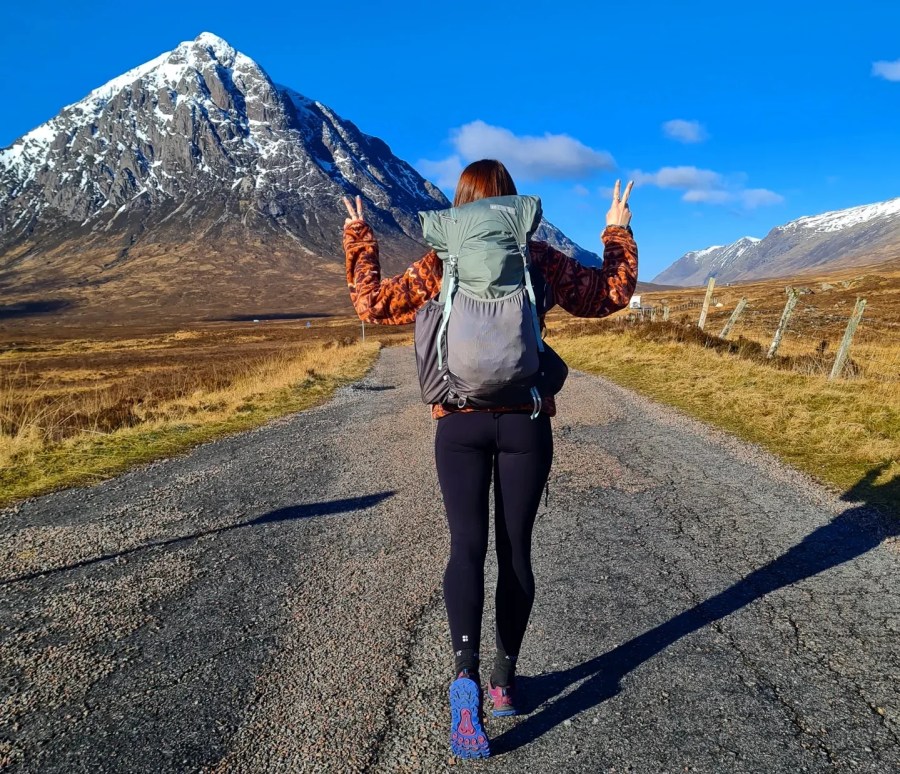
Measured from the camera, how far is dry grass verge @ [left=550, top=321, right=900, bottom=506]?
6500 mm

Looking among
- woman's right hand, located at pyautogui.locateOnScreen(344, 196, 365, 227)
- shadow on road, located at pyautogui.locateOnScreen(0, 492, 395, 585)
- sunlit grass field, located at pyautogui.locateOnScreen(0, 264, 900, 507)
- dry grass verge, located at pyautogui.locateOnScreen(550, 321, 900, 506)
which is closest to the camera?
woman's right hand, located at pyautogui.locateOnScreen(344, 196, 365, 227)

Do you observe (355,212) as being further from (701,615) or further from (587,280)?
→ (701,615)

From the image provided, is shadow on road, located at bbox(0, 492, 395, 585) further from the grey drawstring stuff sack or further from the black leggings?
the grey drawstring stuff sack

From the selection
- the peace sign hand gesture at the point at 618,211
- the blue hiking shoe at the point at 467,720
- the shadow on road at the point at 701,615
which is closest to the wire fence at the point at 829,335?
the shadow on road at the point at 701,615

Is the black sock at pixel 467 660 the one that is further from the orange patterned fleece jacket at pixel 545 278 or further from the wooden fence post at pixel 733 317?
the wooden fence post at pixel 733 317

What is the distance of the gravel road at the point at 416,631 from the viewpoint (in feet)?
8.04

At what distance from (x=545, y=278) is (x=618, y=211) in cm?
57

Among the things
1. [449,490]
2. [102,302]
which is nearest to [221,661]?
[449,490]

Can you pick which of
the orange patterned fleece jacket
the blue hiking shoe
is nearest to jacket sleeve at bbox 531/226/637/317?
the orange patterned fleece jacket

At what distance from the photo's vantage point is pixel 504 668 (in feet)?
8.70

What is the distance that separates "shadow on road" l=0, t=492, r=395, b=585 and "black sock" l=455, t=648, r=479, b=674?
10.1 feet

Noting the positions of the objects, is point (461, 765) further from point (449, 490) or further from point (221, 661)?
point (221, 661)

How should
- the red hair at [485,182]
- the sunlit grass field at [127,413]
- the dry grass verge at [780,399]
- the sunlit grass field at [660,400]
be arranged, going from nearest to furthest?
the red hair at [485,182] < the dry grass verge at [780,399] < the sunlit grass field at [660,400] < the sunlit grass field at [127,413]

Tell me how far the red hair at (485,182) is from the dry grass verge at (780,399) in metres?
4.71
